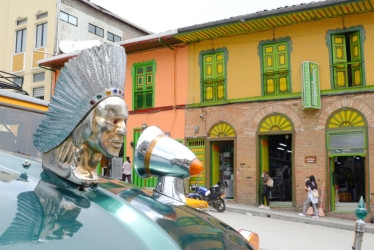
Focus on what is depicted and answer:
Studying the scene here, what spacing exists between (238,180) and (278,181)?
2522 mm

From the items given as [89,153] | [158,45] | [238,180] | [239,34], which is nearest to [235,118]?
[238,180]

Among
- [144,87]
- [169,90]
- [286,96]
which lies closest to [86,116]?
[286,96]

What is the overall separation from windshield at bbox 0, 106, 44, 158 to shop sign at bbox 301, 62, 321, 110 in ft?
38.5

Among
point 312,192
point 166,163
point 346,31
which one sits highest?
point 346,31

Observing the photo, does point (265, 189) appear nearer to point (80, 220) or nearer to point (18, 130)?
point (18, 130)

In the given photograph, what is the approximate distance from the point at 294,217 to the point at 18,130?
1135cm

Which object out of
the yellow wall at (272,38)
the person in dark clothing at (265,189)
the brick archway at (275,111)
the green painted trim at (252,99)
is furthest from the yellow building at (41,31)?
the person in dark clothing at (265,189)

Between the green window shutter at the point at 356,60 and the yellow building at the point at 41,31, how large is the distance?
1389 centimetres

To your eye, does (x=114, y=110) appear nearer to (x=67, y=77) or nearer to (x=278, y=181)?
(x=67, y=77)

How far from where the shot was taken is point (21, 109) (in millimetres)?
2465

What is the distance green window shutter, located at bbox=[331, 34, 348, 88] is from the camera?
13.1 metres

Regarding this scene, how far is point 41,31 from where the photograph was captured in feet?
69.4

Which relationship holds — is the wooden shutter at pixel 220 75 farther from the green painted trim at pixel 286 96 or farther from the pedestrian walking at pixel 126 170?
the pedestrian walking at pixel 126 170

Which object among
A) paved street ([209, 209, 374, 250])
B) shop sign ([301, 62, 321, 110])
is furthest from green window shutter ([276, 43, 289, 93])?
paved street ([209, 209, 374, 250])
